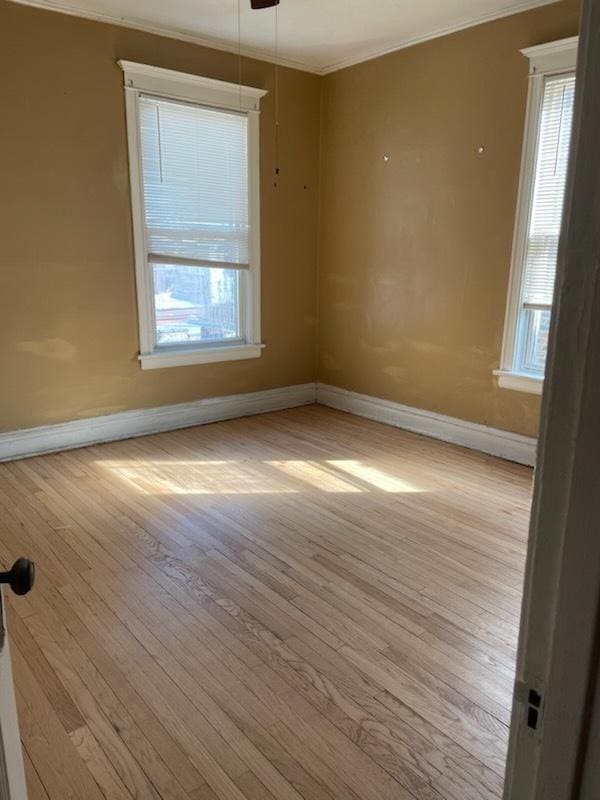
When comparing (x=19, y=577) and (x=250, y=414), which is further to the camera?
(x=250, y=414)

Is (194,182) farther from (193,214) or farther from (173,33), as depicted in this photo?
(173,33)

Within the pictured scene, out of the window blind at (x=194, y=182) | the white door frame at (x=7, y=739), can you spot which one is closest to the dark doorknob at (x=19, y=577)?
the white door frame at (x=7, y=739)

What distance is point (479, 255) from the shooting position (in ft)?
13.5

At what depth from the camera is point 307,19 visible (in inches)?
154

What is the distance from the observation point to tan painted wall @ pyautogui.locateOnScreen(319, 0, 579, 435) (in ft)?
12.7

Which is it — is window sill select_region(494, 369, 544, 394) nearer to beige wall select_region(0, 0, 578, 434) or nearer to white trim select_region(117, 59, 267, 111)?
beige wall select_region(0, 0, 578, 434)

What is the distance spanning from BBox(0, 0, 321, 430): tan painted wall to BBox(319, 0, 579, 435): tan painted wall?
796 mm

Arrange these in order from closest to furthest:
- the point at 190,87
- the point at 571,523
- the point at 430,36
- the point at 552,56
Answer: the point at 571,523, the point at 552,56, the point at 430,36, the point at 190,87

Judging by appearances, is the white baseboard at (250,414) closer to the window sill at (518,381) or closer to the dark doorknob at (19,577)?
the window sill at (518,381)

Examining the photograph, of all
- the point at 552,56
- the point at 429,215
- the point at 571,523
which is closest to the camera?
the point at 571,523

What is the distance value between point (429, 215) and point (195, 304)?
1.95 meters

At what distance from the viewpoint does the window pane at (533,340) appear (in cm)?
391

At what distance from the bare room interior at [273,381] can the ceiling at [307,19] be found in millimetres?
28

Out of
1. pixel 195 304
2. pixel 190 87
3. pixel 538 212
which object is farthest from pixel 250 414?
pixel 538 212
